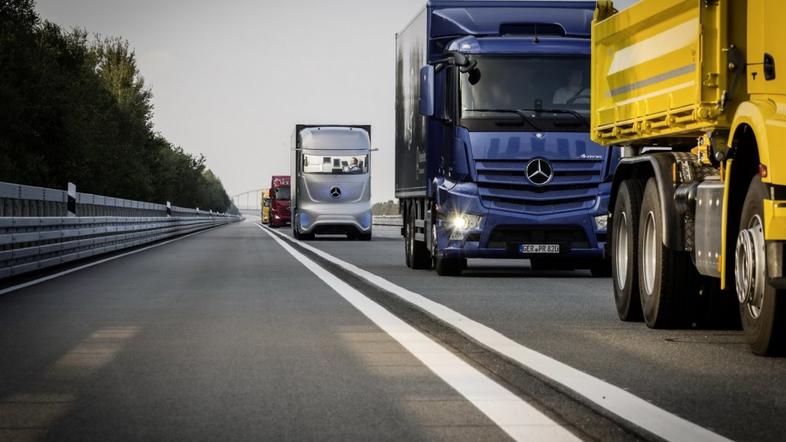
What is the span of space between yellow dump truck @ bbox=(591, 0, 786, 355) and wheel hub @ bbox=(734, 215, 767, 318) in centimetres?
1

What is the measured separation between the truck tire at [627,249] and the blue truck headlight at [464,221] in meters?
5.71

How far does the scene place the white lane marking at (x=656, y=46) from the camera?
32.6 ft

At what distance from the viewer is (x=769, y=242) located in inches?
328

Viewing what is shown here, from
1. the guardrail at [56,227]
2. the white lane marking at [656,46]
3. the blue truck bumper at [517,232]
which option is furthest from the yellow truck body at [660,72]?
the guardrail at [56,227]

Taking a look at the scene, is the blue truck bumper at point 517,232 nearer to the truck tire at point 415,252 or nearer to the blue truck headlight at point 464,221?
the blue truck headlight at point 464,221

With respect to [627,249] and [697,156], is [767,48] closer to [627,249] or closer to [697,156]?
[697,156]

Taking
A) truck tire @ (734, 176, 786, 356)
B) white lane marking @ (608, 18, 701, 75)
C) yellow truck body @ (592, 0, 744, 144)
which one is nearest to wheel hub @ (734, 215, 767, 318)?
truck tire @ (734, 176, 786, 356)

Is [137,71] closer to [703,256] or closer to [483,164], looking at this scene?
[483,164]

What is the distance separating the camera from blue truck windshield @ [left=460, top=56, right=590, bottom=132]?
1784cm

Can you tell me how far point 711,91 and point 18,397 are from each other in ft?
17.4

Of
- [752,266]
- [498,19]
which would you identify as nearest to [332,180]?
[498,19]

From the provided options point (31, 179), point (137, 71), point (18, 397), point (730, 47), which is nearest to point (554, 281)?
point (730, 47)

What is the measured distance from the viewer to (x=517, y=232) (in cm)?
1802

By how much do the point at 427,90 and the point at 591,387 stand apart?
35.0ft
